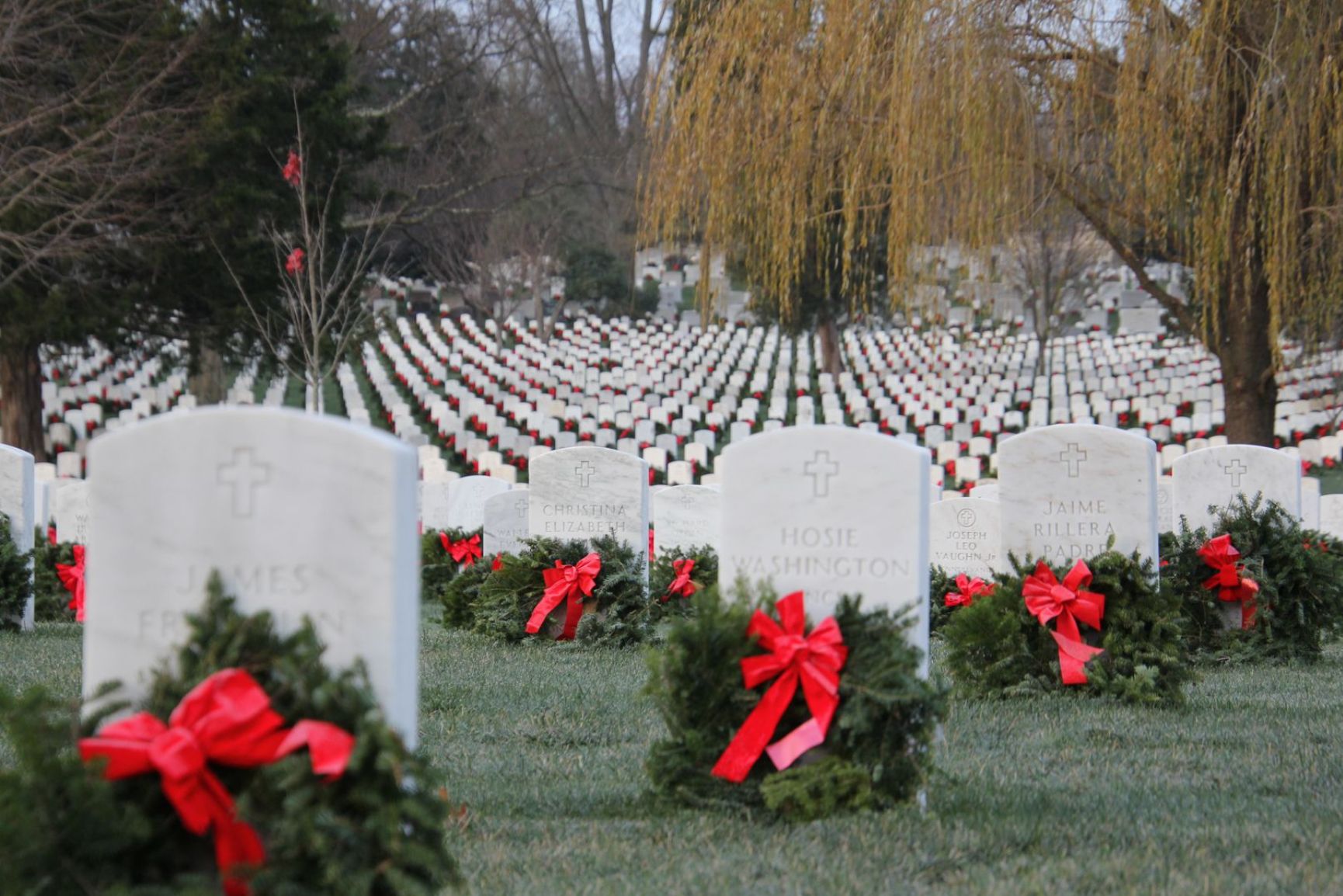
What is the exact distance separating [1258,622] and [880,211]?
455 centimetres

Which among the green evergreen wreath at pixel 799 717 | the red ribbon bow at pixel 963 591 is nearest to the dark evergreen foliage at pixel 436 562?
the red ribbon bow at pixel 963 591

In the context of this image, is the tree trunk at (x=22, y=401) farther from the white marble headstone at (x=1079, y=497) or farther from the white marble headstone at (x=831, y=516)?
the white marble headstone at (x=831, y=516)

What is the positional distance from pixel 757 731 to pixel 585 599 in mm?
5746

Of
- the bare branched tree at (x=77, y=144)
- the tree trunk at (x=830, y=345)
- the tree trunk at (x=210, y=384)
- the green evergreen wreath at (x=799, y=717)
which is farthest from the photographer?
the tree trunk at (x=830, y=345)

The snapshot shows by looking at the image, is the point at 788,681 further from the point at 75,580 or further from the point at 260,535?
the point at 75,580

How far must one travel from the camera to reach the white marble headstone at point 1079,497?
7.52 m

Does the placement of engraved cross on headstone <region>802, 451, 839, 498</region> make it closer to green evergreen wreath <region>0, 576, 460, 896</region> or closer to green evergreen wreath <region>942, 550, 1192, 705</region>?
green evergreen wreath <region>0, 576, 460, 896</region>

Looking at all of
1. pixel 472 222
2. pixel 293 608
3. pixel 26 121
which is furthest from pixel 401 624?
pixel 472 222

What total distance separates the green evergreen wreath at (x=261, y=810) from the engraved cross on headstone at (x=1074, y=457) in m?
4.68

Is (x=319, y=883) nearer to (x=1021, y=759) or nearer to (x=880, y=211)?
(x=1021, y=759)

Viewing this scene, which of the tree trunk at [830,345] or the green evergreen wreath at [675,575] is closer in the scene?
the green evergreen wreath at [675,575]

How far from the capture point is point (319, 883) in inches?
132

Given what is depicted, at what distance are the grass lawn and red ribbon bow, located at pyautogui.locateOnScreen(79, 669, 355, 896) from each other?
990 millimetres

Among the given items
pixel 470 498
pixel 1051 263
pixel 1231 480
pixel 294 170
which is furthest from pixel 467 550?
pixel 1051 263
